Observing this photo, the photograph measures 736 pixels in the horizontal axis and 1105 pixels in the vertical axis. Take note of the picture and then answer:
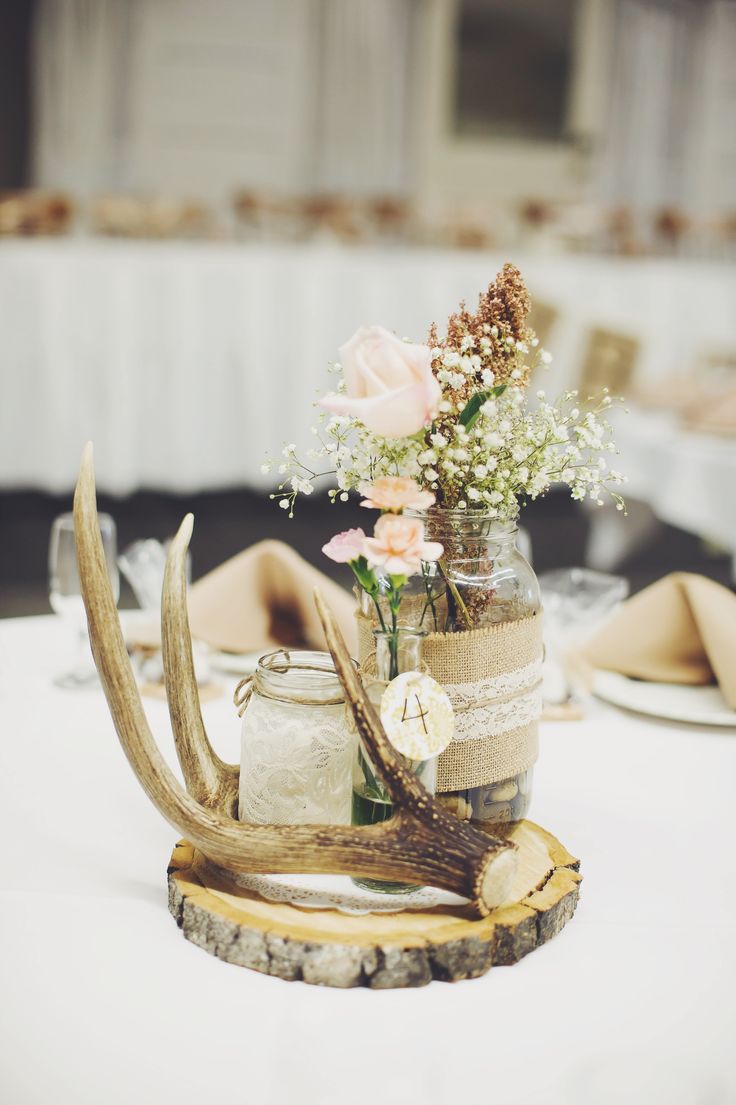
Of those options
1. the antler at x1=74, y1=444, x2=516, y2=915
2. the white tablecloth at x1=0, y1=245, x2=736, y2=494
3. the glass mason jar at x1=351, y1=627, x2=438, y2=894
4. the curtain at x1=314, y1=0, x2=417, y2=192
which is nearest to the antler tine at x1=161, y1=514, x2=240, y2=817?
the antler at x1=74, y1=444, x2=516, y2=915

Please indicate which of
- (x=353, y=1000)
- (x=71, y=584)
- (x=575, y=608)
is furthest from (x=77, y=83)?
(x=353, y=1000)

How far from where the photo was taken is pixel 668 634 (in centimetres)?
142

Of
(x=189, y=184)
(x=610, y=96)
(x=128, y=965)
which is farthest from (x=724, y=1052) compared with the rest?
(x=610, y=96)

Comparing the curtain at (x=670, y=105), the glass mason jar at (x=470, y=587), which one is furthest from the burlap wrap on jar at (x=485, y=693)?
the curtain at (x=670, y=105)

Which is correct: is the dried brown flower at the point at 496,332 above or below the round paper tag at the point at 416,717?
above

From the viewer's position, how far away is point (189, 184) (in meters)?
8.68

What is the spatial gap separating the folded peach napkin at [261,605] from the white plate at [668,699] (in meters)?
0.35

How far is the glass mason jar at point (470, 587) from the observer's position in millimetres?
839

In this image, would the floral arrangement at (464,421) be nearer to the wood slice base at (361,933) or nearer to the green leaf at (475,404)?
the green leaf at (475,404)

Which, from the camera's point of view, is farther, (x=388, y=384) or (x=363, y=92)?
(x=363, y=92)

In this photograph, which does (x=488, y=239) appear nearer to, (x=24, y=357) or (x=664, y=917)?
(x=24, y=357)

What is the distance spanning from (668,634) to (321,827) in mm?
791

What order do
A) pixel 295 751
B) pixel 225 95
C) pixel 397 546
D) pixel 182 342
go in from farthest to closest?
1. pixel 225 95
2. pixel 182 342
3. pixel 295 751
4. pixel 397 546

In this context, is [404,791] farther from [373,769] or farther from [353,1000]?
[353,1000]
